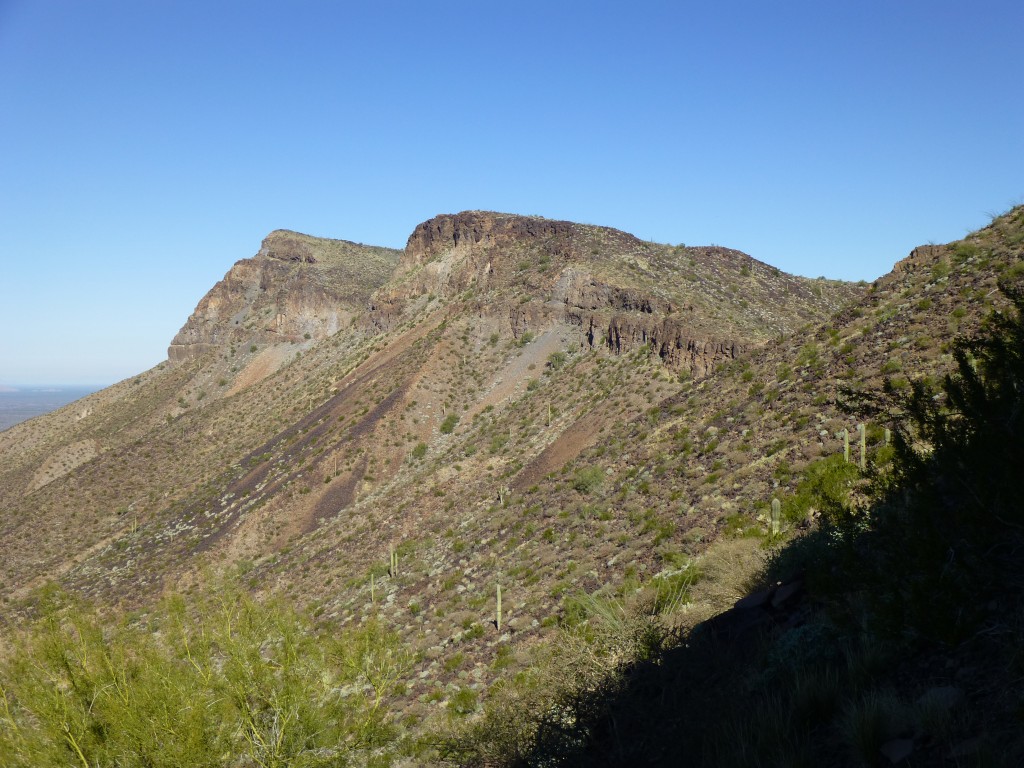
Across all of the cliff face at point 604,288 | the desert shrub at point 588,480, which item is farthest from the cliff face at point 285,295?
the desert shrub at point 588,480

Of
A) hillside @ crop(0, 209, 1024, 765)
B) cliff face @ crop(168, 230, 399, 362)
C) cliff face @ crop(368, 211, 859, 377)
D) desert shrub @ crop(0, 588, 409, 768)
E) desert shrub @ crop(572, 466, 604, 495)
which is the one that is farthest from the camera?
cliff face @ crop(168, 230, 399, 362)

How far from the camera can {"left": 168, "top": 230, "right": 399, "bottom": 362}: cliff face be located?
77.6m

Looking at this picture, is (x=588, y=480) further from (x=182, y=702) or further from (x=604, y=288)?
(x=604, y=288)

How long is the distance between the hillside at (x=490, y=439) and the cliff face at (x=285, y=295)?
2.36 feet

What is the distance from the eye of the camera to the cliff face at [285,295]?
254 ft

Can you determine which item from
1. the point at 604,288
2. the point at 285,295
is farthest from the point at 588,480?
the point at 285,295

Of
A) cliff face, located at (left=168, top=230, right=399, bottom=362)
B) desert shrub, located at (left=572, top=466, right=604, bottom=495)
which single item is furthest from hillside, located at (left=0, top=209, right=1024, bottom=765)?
cliff face, located at (left=168, top=230, right=399, bottom=362)

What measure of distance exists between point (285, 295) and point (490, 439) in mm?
54592

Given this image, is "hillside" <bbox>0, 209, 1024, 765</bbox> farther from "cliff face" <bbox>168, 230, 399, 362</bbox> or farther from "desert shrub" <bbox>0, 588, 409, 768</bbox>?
"desert shrub" <bbox>0, 588, 409, 768</bbox>

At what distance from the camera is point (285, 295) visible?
264 ft

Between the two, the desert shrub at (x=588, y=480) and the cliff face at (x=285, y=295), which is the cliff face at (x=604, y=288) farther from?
the cliff face at (x=285, y=295)

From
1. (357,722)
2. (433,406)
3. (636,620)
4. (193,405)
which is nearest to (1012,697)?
(636,620)

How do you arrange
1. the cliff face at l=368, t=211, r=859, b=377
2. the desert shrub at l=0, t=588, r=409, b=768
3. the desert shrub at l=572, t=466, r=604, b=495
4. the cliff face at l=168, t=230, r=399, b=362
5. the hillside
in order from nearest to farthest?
1. the desert shrub at l=0, t=588, r=409, b=768
2. the hillside
3. the desert shrub at l=572, t=466, r=604, b=495
4. the cliff face at l=368, t=211, r=859, b=377
5. the cliff face at l=168, t=230, r=399, b=362

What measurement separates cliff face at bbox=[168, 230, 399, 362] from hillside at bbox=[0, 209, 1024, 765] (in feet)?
2.36
